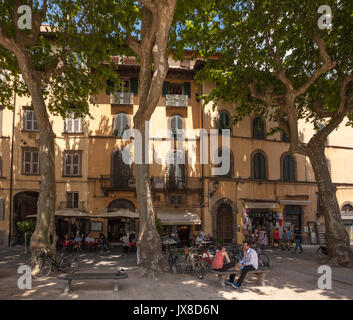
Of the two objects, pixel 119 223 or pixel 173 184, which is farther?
pixel 119 223

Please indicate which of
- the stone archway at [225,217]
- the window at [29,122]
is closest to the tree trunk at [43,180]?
the window at [29,122]

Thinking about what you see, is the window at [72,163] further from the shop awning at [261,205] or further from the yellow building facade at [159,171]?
the shop awning at [261,205]

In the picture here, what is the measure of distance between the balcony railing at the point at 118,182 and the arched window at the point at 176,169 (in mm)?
2621

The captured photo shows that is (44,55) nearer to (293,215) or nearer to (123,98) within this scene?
(123,98)

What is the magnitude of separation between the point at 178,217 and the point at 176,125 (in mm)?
6743

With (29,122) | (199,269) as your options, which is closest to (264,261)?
(199,269)

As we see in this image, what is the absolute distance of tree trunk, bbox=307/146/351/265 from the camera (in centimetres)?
1438

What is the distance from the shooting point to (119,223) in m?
23.7

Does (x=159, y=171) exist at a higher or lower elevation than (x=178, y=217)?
higher

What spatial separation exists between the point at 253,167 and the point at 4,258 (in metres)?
17.3

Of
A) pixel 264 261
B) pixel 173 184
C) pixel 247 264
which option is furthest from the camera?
pixel 173 184

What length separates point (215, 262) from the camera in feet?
33.8
